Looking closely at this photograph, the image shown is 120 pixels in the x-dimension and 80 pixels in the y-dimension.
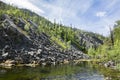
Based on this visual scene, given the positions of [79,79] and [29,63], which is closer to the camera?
[79,79]

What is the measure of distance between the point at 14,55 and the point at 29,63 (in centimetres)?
1063

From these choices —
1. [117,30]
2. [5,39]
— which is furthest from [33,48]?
[117,30]

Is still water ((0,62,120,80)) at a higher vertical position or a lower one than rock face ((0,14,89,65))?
lower

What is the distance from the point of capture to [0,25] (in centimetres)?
15925

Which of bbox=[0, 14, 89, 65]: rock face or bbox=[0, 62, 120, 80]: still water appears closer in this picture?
bbox=[0, 62, 120, 80]: still water

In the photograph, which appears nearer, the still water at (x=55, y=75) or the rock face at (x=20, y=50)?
the still water at (x=55, y=75)

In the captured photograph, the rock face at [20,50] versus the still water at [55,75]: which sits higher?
the rock face at [20,50]

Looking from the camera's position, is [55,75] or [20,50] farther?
[20,50]

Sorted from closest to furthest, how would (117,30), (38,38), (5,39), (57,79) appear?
(57,79)
(117,30)
(5,39)
(38,38)

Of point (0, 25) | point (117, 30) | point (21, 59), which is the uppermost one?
point (0, 25)

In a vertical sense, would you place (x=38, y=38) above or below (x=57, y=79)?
above

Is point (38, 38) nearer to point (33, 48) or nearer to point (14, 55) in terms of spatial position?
point (33, 48)

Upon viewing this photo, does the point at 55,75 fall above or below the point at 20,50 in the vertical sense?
below

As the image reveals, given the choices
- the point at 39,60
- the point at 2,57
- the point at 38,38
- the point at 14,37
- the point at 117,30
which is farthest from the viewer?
the point at 38,38
